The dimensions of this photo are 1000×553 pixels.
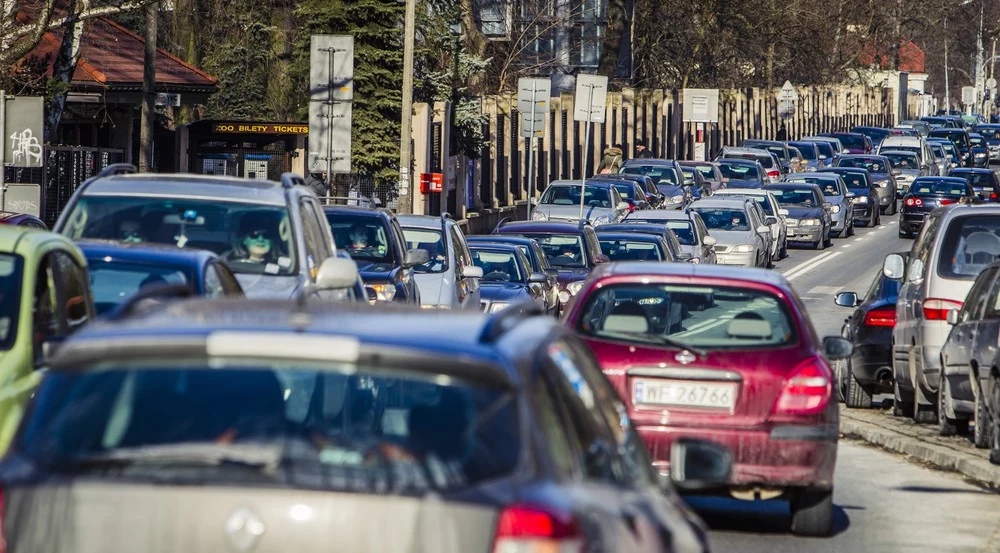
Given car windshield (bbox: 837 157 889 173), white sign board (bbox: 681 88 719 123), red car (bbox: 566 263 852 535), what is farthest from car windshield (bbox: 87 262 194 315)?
car windshield (bbox: 837 157 889 173)

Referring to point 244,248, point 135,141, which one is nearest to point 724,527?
point 244,248

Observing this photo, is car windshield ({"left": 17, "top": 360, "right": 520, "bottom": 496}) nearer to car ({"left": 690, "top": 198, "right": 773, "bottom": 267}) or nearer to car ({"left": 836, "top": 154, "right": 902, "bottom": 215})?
car ({"left": 690, "top": 198, "right": 773, "bottom": 267})

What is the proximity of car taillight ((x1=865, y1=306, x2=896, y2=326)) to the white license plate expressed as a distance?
8697 millimetres

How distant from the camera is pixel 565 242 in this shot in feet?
87.9

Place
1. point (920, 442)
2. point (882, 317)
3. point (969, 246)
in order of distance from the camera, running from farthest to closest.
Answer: point (882, 317) → point (969, 246) → point (920, 442)

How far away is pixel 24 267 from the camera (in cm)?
826

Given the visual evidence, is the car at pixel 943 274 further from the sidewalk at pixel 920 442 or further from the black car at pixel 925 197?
the black car at pixel 925 197

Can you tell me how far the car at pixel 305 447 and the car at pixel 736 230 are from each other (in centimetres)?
3034

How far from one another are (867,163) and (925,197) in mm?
11698

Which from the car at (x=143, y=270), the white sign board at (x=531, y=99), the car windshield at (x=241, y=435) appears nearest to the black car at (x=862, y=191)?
the white sign board at (x=531, y=99)

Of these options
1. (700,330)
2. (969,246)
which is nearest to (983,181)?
(969,246)

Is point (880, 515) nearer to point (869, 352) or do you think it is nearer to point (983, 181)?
point (869, 352)

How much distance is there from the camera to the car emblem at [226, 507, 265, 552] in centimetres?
393

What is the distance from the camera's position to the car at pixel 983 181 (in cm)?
5381
